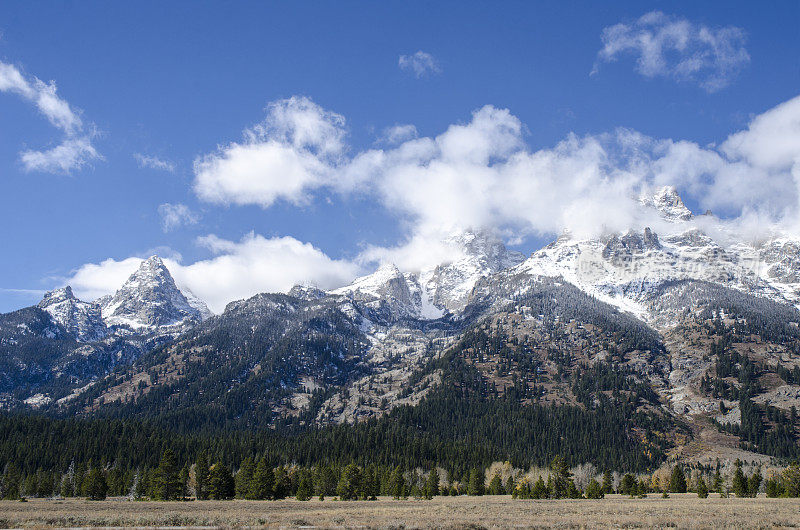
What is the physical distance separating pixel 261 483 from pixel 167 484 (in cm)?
1787

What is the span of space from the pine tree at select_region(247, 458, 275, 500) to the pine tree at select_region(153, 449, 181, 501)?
46.6 ft

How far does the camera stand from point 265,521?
49.1 meters

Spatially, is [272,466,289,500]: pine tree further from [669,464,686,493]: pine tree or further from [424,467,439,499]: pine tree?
[669,464,686,493]: pine tree

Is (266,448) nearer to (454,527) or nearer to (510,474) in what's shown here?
(510,474)

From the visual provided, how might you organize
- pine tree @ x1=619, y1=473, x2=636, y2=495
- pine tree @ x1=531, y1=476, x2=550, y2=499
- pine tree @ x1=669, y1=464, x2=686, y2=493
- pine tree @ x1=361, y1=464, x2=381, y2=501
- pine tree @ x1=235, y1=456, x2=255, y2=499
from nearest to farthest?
pine tree @ x1=531, y1=476, x2=550, y2=499, pine tree @ x1=235, y1=456, x2=255, y2=499, pine tree @ x1=361, y1=464, x2=381, y2=501, pine tree @ x1=619, y1=473, x2=636, y2=495, pine tree @ x1=669, y1=464, x2=686, y2=493

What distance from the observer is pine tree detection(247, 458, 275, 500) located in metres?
101

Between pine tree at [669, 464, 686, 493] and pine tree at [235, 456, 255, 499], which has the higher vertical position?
pine tree at [235, 456, 255, 499]

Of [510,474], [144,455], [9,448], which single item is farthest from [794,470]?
[9,448]

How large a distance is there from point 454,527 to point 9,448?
18585 centimetres

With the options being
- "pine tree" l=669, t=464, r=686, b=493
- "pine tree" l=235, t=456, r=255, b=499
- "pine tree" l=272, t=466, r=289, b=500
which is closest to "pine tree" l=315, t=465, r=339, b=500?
"pine tree" l=272, t=466, r=289, b=500

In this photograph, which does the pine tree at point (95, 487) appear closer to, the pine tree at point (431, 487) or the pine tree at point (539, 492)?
the pine tree at point (431, 487)

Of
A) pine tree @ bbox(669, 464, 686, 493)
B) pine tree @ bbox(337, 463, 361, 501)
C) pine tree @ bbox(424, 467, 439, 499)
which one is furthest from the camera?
pine tree @ bbox(669, 464, 686, 493)

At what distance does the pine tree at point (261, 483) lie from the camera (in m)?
101

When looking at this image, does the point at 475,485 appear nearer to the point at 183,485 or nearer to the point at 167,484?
the point at 183,485
